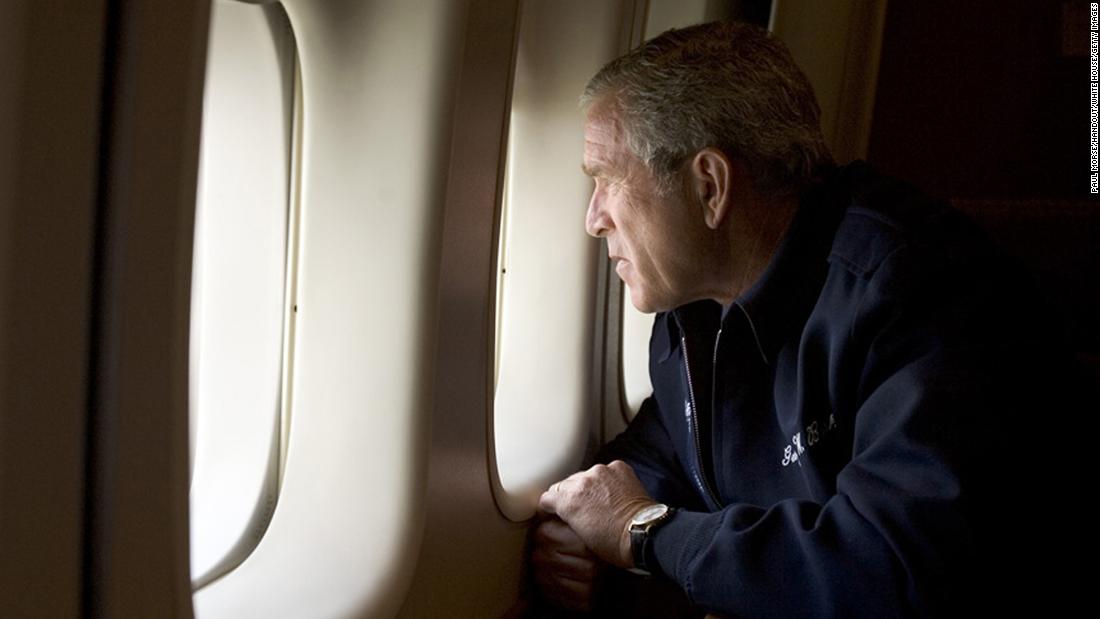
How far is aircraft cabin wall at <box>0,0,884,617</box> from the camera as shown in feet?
2.12

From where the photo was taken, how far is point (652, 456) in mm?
1847

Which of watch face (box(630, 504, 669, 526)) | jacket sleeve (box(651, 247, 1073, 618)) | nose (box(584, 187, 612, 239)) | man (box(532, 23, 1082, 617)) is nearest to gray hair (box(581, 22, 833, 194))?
man (box(532, 23, 1082, 617))

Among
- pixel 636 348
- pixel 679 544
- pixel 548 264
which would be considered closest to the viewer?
pixel 679 544

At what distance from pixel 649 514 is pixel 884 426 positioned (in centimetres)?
38

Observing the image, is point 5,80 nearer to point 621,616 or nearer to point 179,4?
point 179,4

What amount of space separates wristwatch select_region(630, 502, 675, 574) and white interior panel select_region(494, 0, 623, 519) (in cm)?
21

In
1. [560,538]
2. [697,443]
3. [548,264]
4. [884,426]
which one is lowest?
[560,538]

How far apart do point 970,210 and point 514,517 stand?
1.46 meters

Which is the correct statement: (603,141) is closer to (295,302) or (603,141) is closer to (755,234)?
(755,234)

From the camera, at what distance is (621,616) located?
1749 mm

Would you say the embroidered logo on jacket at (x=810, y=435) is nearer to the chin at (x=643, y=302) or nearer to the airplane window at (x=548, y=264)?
the chin at (x=643, y=302)

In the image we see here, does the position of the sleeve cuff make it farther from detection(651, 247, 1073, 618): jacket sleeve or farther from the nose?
the nose

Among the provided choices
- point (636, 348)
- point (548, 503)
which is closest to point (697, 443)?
point (548, 503)

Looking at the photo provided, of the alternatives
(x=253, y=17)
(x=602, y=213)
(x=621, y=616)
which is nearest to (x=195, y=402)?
(x=253, y=17)
